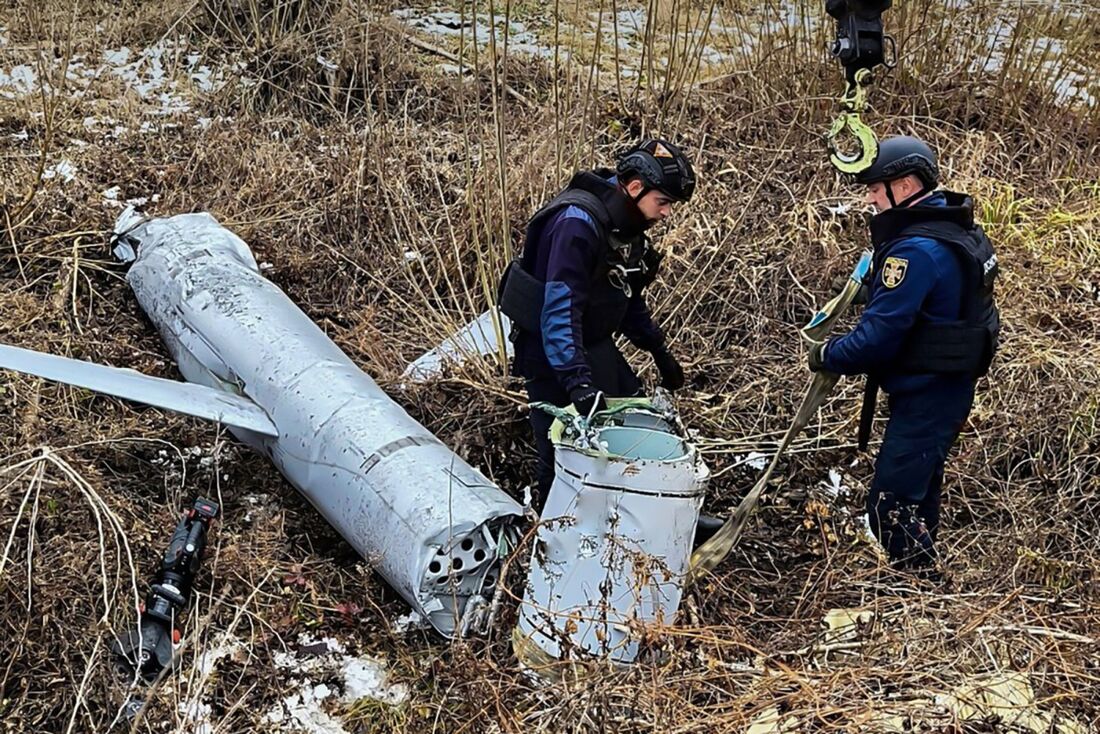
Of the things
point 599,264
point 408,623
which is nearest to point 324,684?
point 408,623

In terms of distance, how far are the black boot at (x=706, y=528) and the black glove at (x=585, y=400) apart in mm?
884

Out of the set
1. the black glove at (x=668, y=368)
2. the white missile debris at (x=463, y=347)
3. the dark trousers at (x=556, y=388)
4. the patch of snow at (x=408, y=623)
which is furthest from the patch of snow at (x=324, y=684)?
the black glove at (x=668, y=368)

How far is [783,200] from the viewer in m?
6.13

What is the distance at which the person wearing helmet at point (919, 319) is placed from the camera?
3.41 meters

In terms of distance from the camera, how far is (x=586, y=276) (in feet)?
11.4

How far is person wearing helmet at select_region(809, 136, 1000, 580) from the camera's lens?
3410mm

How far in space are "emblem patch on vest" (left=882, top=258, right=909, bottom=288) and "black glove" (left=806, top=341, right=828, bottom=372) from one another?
344mm

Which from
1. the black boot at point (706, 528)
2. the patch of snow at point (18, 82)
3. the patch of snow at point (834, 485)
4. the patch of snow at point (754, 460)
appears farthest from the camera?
the patch of snow at point (18, 82)

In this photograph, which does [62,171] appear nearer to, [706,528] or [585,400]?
[585,400]

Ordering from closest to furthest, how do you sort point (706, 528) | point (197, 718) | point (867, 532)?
1. point (197, 718)
2. point (867, 532)
3. point (706, 528)

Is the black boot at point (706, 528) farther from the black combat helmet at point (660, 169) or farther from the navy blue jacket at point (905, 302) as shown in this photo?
the black combat helmet at point (660, 169)

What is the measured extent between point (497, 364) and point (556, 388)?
36.3 inches

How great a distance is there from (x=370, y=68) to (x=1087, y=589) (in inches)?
236

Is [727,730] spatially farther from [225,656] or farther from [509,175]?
[509,175]
